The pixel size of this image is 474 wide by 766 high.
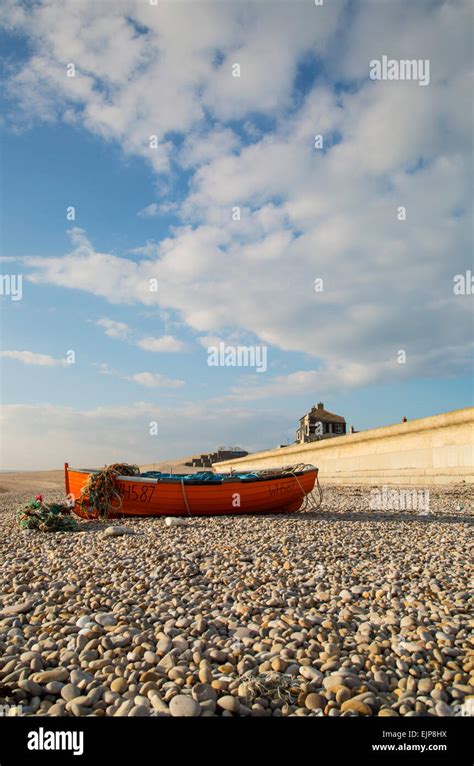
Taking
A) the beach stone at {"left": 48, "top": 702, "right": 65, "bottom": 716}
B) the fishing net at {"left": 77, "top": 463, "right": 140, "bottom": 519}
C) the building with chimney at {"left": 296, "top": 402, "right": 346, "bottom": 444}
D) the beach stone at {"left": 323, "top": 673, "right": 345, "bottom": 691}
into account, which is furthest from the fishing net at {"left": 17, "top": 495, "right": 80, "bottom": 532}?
the building with chimney at {"left": 296, "top": 402, "right": 346, "bottom": 444}

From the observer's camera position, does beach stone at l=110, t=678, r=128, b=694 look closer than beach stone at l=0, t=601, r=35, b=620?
Yes

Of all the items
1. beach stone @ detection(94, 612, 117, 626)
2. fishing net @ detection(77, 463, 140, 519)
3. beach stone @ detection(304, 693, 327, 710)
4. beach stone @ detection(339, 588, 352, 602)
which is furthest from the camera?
fishing net @ detection(77, 463, 140, 519)

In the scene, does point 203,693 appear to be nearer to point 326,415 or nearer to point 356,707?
point 356,707

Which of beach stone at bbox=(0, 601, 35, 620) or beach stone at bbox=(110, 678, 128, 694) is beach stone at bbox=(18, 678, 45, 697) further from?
beach stone at bbox=(0, 601, 35, 620)

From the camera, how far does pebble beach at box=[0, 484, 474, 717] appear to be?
305 cm

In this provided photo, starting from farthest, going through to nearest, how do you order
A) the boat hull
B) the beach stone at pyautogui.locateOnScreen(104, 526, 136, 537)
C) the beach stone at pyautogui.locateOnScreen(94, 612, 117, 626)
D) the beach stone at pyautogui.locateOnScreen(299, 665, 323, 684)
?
1. the boat hull
2. the beach stone at pyautogui.locateOnScreen(104, 526, 136, 537)
3. the beach stone at pyautogui.locateOnScreen(94, 612, 117, 626)
4. the beach stone at pyautogui.locateOnScreen(299, 665, 323, 684)

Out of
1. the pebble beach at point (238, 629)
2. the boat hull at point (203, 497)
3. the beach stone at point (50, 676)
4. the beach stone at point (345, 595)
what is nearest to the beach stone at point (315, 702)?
the pebble beach at point (238, 629)

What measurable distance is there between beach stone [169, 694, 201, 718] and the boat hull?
8.02 metres

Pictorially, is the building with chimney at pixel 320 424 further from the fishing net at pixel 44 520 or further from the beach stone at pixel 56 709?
the beach stone at pixel 56 709

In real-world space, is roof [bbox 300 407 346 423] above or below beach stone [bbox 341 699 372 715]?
above

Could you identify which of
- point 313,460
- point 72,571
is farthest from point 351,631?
point 313,460
